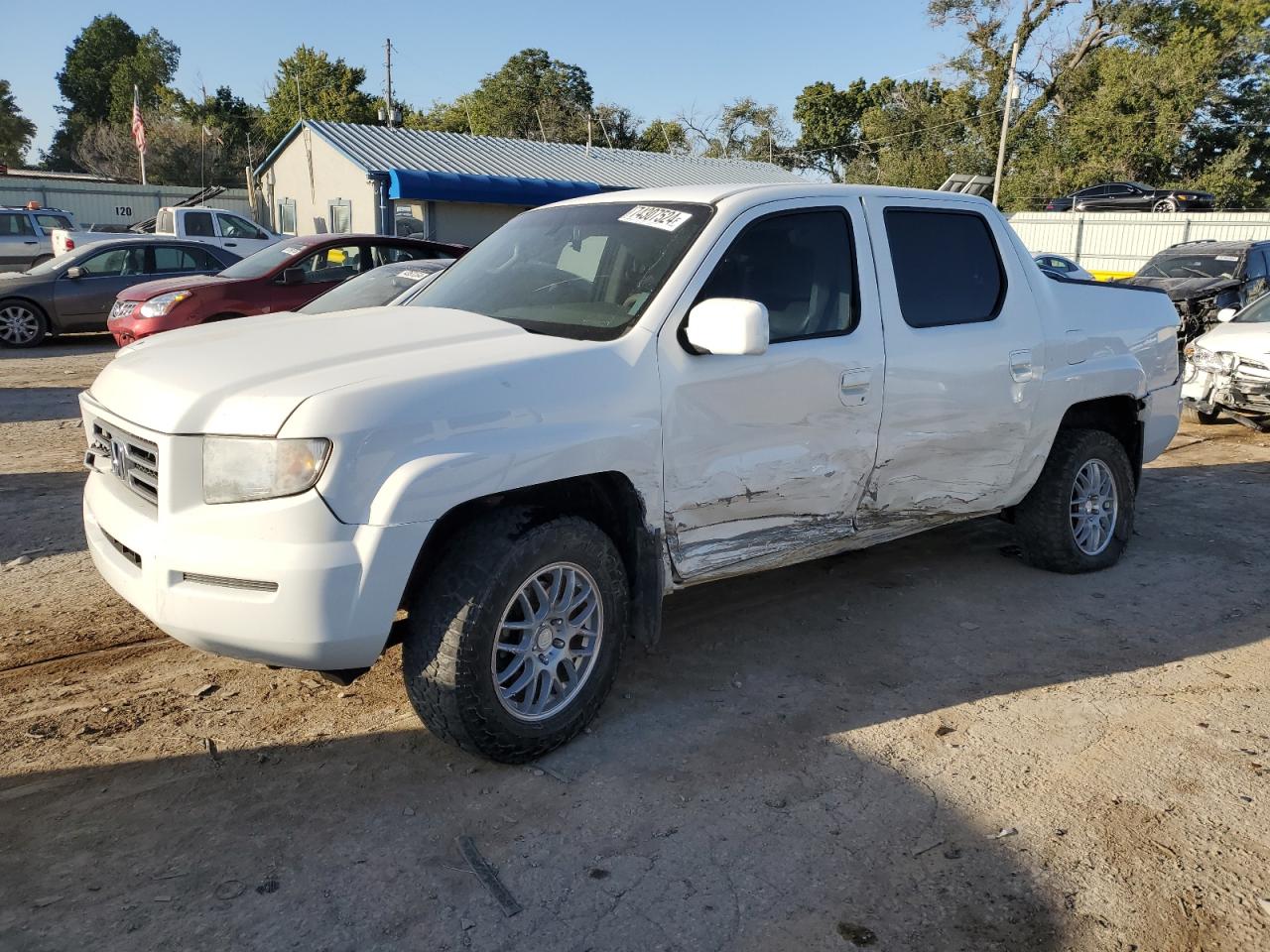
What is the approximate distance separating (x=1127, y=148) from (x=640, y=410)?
145 feet

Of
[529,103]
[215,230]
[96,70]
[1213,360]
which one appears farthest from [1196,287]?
[96,70]

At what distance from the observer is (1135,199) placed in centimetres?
2802

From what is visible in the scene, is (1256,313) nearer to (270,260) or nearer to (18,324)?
(270,260)

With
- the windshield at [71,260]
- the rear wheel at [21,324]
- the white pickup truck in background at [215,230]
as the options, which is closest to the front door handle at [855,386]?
the windshield at [71,260]

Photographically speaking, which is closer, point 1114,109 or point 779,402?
point 779,402

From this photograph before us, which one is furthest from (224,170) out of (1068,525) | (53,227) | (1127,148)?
(1068,525)

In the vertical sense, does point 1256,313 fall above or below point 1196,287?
below

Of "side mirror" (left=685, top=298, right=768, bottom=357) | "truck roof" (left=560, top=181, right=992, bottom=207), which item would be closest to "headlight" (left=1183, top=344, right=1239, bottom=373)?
"truck roof" (left=560, top=181, right=992, bottom=207)

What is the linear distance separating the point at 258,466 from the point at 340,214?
2898 cm

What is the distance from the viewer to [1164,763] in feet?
11.5

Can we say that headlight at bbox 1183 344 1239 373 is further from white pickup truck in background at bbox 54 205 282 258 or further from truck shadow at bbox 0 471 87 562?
white pickup truck in background at bbox 54 205 282 258

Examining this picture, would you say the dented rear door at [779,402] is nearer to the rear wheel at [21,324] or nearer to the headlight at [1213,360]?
the headlight at [1213,360]

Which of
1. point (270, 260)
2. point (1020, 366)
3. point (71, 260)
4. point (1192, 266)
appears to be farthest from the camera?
point (1192, 266)

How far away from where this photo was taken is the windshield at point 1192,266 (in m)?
15.0
